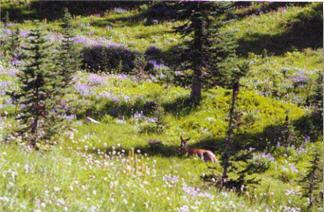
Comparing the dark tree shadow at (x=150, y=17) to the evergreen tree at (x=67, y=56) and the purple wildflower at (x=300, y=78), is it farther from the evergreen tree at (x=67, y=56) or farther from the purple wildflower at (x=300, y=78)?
the evergreen tree at (x=67, y=56)

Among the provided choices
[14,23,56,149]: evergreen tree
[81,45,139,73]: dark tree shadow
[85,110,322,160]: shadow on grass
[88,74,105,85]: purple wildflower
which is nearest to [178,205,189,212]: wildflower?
[14,23,56,149]: evergreen tree

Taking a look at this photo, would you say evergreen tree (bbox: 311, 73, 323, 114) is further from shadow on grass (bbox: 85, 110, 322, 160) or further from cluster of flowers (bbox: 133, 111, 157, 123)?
cluster of flowers (bbox: 133, 111, 157, 123)

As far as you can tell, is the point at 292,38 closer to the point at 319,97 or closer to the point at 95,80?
the point at 319,97

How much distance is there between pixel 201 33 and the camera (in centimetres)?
1825

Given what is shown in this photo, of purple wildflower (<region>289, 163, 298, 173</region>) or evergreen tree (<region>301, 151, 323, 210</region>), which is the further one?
purple wildflower (<region>289, 163, 298, 173</region>)

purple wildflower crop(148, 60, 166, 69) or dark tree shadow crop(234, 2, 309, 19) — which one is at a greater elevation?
dark tree shadow crop(234, 2, 309, 19)

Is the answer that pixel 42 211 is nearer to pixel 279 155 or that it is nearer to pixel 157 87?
pixel 279 155

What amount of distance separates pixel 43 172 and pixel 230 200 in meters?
3.61

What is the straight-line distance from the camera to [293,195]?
12.7 m

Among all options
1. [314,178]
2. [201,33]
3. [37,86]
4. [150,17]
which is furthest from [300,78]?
[37,86]

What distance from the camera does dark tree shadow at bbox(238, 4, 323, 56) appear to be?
31.2 m

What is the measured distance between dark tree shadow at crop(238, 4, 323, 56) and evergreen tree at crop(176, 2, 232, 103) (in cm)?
1211

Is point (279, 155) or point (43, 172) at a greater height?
point (43, 172)

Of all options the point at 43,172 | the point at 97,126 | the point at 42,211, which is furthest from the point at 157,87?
the point at 42,211
